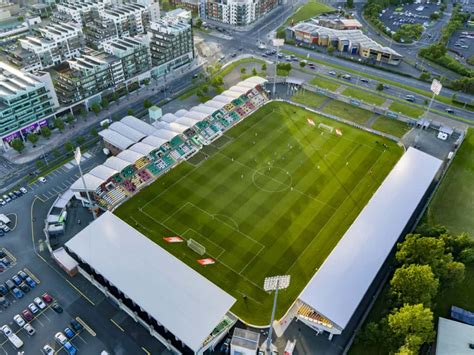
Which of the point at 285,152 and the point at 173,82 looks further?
the point at 173,82

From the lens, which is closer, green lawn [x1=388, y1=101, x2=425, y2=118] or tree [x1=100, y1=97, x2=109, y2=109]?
tree [x1=100, y1=97, x2=109, y2=109]

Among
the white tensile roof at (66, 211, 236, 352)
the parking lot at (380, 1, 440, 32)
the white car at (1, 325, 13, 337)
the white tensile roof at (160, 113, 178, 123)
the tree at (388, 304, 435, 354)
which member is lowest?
the white car at (1, 325, 13, 337)

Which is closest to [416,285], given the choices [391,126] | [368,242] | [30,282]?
[368,242]

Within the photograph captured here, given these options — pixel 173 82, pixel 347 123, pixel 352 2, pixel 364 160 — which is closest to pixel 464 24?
pixel 352 2

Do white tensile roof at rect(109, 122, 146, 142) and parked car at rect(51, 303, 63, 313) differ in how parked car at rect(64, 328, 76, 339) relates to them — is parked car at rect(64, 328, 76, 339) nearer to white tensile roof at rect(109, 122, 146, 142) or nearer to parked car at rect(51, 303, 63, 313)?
parked car at rect(51, 303, 63, 313)

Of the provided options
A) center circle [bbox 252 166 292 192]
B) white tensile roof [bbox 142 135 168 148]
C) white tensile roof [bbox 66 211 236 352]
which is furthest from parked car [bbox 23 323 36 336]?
center circle [bbox 252 166 292 192]

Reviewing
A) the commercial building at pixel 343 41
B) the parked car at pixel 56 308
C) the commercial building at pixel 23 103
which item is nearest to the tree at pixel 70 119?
the commercial building at pixel 23 103

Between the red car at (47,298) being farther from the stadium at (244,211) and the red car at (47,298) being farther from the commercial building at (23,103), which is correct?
the commercial building at (23,103)

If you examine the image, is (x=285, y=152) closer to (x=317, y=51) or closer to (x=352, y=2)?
(x=317, y=51)
